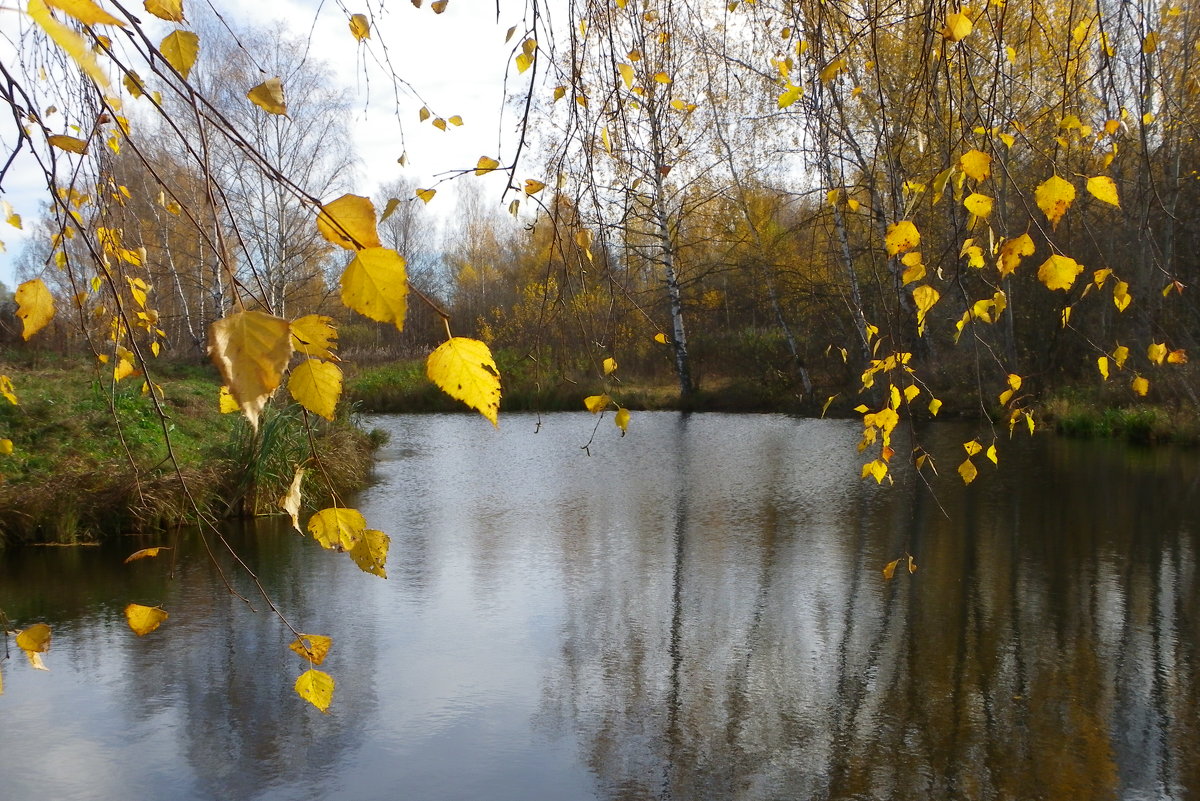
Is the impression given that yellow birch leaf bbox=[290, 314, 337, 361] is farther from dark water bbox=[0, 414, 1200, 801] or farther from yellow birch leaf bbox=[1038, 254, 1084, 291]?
dark water bbox=[0, 414, 1200, 801]

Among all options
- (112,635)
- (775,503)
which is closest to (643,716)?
(112,635)

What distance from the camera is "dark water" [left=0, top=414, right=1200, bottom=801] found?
256 centimetres

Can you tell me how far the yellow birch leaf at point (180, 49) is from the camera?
712 mm

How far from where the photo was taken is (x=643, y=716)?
2.91 m

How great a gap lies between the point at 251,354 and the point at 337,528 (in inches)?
13.8

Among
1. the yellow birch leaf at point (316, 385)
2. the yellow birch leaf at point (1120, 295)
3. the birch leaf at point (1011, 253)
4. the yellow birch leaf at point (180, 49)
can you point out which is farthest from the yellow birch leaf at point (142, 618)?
the yellow birch leaf at point (1120, 295)

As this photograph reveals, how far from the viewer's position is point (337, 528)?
82 centimetres

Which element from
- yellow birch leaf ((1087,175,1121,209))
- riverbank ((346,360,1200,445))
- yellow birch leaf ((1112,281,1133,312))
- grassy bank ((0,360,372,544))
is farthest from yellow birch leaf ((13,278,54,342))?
riverbank ((346,360,1200,445))

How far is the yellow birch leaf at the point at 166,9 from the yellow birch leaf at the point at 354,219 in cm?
31

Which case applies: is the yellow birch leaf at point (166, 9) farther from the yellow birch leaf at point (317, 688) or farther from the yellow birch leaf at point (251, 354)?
the yellow birch leaf at point (317, 688)

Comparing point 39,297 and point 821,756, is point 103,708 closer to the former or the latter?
point 821,756

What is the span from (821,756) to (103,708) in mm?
2158

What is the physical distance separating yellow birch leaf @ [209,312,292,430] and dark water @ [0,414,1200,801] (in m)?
2.18

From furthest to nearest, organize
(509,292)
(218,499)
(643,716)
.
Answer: (509,292) < (218,499) < (643,716)
